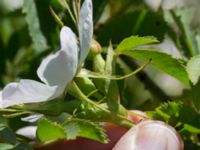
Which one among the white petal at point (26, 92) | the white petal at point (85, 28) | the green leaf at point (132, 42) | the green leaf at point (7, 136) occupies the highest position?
the white petal at point (85, 28)

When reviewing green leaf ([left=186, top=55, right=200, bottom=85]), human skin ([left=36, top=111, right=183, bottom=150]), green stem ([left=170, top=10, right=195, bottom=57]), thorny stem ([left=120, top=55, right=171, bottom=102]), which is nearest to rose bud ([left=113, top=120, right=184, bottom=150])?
human skin ([left=36, top=111, right=183, bottom=150])

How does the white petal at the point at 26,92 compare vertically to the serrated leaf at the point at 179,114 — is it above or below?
above

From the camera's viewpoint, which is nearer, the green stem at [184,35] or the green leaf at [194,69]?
the green leaf at [194,69]

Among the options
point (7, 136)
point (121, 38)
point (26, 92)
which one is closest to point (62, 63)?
point (26, 92)

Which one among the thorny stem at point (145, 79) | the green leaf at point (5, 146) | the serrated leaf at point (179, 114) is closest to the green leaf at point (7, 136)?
the green leaf at point (5, 146)

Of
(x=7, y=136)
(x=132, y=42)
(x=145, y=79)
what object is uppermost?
(x=132, y=42)

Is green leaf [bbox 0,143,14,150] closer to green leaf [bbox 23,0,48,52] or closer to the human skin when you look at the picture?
the human skin

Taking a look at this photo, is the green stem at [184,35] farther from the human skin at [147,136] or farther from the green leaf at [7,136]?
the green leaf at [7,136]

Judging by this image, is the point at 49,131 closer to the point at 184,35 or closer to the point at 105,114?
the point at 105,114
